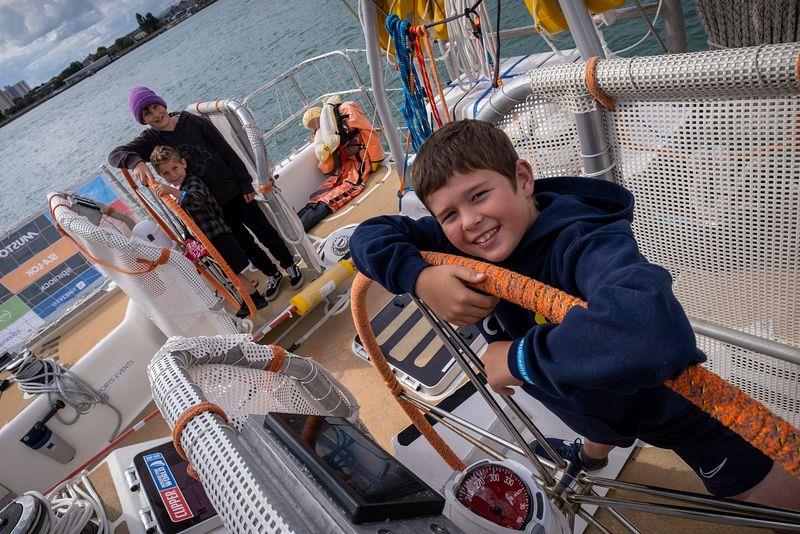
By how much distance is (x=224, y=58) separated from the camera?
2683cm

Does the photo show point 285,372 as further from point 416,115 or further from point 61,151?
point 61,151

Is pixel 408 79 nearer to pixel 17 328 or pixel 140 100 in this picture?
pixel 140 100

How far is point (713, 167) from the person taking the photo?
1.34 meters

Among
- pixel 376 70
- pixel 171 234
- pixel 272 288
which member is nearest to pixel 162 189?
pixel 171 234

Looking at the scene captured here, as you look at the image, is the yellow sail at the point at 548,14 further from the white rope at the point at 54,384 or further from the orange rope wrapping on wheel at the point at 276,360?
the white rope at the point at 54,384

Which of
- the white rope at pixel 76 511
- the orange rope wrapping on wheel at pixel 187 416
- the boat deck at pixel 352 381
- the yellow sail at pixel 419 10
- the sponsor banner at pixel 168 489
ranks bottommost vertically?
the boat deck at pixel 352 381

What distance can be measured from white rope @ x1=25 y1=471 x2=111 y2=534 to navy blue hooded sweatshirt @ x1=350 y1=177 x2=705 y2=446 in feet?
4.71

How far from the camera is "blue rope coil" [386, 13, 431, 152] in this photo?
2395 mm

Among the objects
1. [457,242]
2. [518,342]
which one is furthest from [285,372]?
[518,342]

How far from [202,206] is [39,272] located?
2.48 m

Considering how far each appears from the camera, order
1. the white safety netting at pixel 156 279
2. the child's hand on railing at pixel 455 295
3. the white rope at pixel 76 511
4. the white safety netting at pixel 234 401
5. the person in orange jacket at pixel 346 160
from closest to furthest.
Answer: the white safety netting at pixel 234 401
the child's hand on railing at pixel 455 295
the white rope at pixel 76 511
the white safety netting at pixel 156 279
the person in orange jacket at pixel 346 160

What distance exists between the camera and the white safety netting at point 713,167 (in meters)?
1.17

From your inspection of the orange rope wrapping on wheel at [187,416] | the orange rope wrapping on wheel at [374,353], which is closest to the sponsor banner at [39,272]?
the orange rope wrapping on wheel at [374,353]

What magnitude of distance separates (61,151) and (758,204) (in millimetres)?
33277
